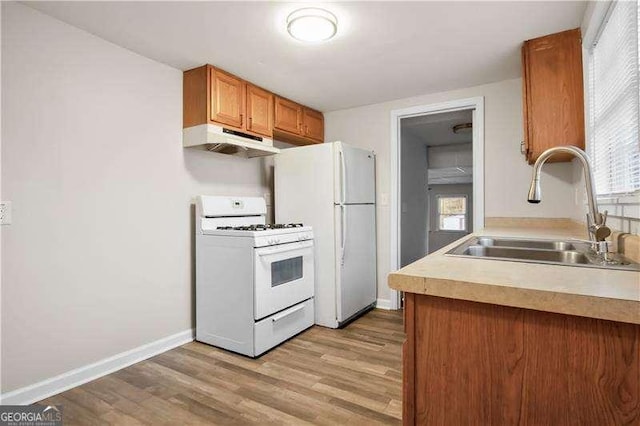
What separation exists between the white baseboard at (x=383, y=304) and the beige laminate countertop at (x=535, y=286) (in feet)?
8.65

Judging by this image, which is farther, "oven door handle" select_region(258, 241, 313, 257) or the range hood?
the range hood

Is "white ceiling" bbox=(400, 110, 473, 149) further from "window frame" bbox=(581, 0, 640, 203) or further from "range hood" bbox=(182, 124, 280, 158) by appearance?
"range hood" bbox=(182, 124, 280, 158)

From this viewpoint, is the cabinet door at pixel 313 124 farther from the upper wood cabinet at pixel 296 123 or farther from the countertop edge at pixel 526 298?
the countertop edge at pixel 526 298

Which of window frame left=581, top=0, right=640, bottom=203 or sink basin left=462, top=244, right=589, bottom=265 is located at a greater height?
window frame left=581, top=0, right=640, bottom=203

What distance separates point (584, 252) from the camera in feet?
4.63

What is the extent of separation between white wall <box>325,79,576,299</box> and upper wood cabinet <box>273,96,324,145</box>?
0.65 meters

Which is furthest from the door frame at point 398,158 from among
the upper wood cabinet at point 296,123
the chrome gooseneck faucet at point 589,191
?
the chrome gooseneck faucet at point 589,191

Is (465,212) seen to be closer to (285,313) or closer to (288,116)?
(288,116)

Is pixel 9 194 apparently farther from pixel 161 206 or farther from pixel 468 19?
pixel 468 19

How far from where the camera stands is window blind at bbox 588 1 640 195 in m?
1.30

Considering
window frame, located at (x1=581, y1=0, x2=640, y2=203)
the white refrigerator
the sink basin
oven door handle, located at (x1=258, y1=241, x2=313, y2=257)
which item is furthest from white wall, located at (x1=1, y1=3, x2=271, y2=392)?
window frame, located at (x1=581, y1=0, x2=640, y2=203)

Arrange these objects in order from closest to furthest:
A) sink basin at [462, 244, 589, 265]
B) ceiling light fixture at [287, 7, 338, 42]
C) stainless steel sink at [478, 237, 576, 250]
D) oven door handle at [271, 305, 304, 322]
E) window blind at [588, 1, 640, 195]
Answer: window blind at [588, 1, 640, 195] < sink basin at [462, 244, 589, 265] < stainless steel sink at [478, 237, 576, 250] < ceiling light fixture at [287, 7, 338, 42] < oven door handle at [271, 305, 304, 322]

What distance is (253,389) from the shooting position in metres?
1.96

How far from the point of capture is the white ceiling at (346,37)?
1880 mm
